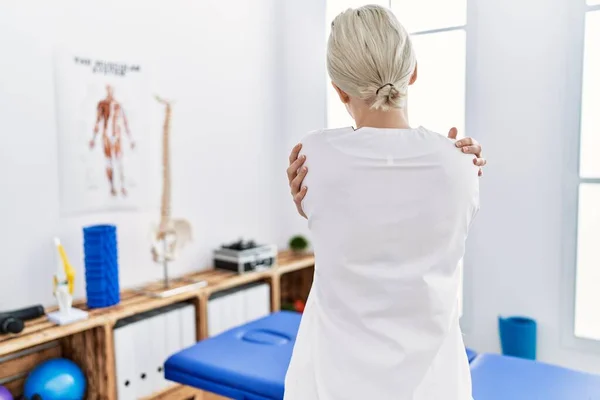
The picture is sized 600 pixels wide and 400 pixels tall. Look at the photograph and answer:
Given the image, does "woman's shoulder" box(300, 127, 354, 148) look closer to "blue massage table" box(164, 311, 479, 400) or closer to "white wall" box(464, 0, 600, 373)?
"blue massage table" box(164, 311, 479, 400)

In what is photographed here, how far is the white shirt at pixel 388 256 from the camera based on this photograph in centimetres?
96

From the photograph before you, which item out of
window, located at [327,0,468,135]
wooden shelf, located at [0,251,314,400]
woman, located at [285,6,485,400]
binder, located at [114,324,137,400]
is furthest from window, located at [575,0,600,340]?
binder, located at [114,324,137,400]

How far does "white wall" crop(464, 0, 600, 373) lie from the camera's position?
2.58 m

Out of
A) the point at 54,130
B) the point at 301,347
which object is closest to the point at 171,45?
the point at 54,130

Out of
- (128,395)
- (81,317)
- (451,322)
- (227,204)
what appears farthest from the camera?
(227,204)

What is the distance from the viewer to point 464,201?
982 mm

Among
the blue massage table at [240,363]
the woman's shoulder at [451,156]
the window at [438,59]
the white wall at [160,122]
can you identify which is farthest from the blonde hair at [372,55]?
the window at [438,59]

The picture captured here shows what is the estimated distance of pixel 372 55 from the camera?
0.97 m

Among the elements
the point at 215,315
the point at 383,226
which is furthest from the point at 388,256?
the point at 215,315

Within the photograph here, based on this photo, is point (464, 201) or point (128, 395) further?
point (128, 395)

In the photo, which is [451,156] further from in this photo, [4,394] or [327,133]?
[4,394]

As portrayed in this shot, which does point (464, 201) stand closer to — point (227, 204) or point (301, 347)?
point (301, 347)

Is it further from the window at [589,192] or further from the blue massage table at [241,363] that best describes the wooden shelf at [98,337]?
the window at [589,192]

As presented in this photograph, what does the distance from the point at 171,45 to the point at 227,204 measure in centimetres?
92
